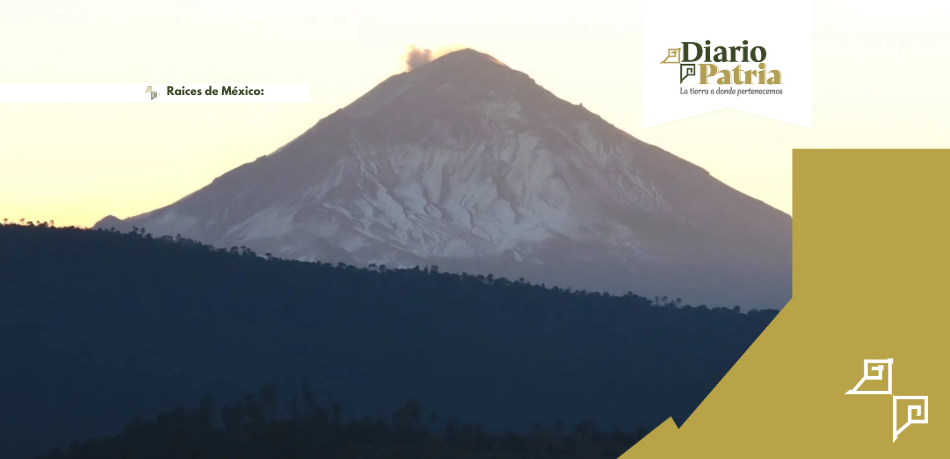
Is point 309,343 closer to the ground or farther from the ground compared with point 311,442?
farther from the ground

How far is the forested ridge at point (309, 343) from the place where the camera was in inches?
3477

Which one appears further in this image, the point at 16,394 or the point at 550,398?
the point at 550,398

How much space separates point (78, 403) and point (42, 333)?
30.9 feet

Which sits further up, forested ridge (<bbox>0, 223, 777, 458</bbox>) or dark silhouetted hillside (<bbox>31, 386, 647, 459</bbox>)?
forested ridge (<bbox>0, 223, 777, 458</bbox>)

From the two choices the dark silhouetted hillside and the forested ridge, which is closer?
the dark silhouetted hillside

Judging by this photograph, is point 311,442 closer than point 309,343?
Yes

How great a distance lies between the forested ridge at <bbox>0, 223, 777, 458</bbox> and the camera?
A: 88312 mm

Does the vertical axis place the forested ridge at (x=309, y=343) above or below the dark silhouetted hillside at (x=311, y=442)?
above

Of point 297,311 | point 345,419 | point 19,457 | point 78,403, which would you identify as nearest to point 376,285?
point 297,311

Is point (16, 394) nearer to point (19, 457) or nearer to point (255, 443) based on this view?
point (19, 457)

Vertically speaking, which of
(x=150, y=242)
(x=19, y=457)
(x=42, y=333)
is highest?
(x=150, y=242)

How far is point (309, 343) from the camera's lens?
110688 millimetres

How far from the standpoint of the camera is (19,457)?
72.2 metres

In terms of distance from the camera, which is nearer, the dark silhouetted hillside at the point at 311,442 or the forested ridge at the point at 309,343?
the dark silhouetted hillside at the point at 311,442
